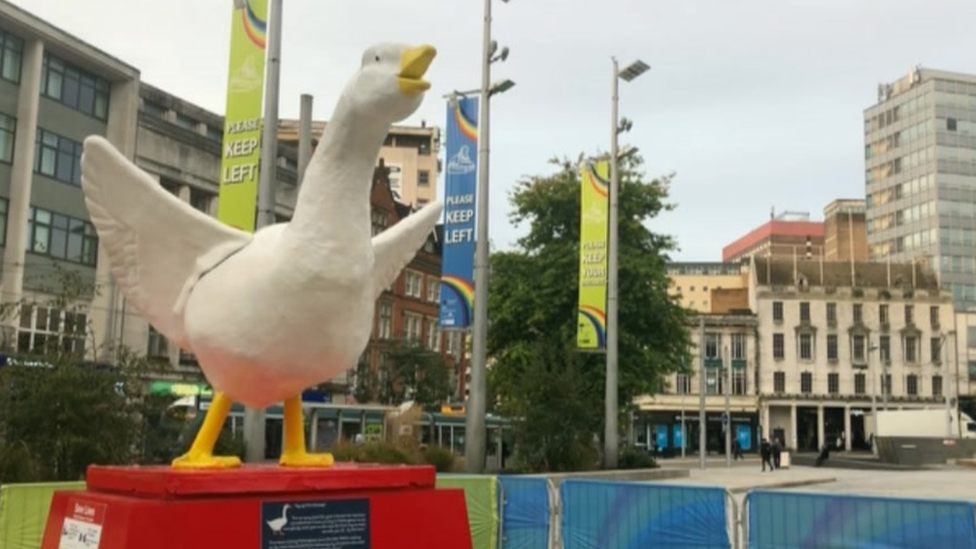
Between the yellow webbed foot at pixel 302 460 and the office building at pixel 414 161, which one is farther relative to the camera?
the office building at pixel 414 161

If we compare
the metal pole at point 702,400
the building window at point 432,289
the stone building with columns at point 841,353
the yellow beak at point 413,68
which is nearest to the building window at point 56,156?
the metal pole at point 702,400

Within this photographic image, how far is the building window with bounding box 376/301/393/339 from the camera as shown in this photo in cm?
4859

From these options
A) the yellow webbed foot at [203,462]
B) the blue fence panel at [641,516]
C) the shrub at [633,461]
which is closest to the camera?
the yellow webbed foot at [203,462]

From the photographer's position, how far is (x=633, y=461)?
2462cm

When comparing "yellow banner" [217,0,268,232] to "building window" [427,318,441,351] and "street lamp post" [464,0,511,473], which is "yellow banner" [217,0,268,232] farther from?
"building window" [427,318,441,351]

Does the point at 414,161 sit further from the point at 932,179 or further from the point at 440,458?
the point at 440,458

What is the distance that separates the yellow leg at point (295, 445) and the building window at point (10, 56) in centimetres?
2635

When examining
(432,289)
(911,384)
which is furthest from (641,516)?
(911,384)

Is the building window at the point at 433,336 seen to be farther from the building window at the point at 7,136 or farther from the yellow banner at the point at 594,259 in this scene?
the yellow banner at the point at 594,259

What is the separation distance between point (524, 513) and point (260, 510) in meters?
5.73

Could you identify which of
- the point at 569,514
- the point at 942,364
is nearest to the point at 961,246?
the point at 942,364

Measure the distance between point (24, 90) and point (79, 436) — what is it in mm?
20999

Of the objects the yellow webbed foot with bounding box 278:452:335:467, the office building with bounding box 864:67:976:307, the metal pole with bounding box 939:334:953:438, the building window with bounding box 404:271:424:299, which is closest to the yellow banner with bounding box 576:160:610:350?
the yellow webbed foot with bounding box 278:452:335:467

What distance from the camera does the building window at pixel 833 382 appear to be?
6147 centimetres
